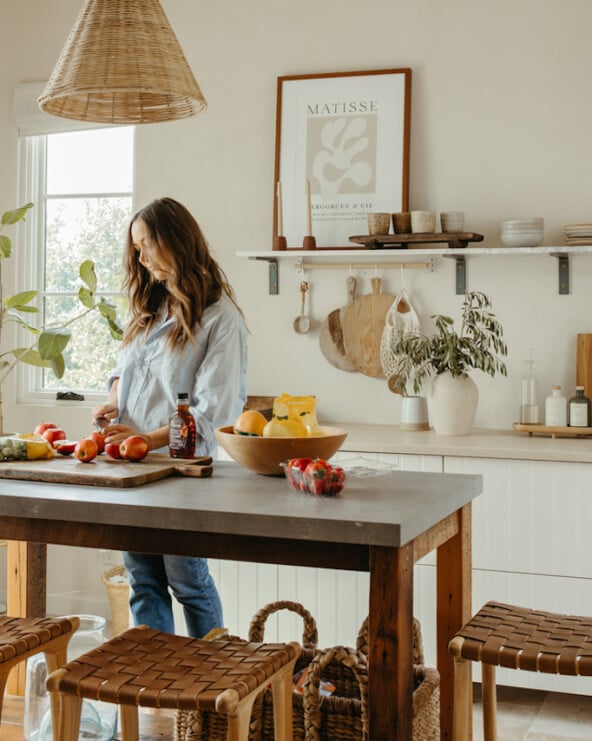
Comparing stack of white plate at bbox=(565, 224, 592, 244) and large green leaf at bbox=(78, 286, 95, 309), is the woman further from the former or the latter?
stack of white plate at bbox=(565, 224, 592, 244)

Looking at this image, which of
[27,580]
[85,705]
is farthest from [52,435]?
[85,705]

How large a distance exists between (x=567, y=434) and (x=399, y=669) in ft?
6.76

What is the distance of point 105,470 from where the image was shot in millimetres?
2211

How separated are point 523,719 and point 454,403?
1.11 metres

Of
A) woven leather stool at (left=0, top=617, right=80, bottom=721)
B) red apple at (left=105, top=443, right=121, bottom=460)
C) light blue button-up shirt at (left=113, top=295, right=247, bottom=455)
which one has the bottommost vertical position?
woven leather stool at (left=0, top=617, right=80, bottom=721)

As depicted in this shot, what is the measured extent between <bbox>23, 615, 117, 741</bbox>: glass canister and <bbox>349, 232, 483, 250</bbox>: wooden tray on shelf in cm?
193

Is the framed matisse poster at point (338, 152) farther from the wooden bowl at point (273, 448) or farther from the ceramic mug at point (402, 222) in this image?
the wooden bowl at point (273, 448)

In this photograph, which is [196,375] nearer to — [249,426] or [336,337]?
[249,426]

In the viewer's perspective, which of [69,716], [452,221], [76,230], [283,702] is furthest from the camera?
[76,230]

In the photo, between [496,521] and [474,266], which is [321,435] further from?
[474,266]

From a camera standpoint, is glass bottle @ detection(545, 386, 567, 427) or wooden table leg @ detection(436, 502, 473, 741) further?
glass bottle @ detection(545, 386, 567, 427)

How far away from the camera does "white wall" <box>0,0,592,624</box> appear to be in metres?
3.84

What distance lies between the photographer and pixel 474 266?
13.0 feet

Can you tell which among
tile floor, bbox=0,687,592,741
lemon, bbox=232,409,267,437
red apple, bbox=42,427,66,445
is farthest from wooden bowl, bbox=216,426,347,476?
tile floor, bbox=0,687,592,741
